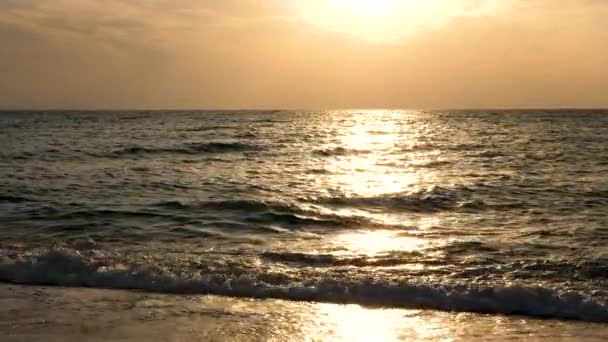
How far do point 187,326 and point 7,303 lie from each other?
8.76 ft

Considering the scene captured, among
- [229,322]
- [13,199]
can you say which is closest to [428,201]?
[13,199]

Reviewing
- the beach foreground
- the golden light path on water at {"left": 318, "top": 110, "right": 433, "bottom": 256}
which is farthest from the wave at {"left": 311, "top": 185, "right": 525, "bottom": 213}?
the beach foreground

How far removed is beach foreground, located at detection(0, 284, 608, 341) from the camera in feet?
24.8

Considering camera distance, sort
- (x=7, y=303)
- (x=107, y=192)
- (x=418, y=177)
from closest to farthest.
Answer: (x=7, y=303) < (x=107, y=192) < (x=418, y=177)

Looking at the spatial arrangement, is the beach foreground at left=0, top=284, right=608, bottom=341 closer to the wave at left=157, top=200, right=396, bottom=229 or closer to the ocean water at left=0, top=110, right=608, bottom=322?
the ocean water at left=0, top=110, right=608, bottom=322

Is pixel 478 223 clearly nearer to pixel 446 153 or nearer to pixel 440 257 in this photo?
pixel 440 257

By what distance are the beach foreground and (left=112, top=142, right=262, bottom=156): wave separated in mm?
25118

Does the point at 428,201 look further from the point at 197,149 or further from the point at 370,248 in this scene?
the point at 197,149

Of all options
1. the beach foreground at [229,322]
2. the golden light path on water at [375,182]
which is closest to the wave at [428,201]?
the golden light path on water at [375,182]

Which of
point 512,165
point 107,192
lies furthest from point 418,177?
point 107,192

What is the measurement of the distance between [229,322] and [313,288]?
2.06 meters

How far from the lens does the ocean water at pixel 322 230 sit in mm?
10031

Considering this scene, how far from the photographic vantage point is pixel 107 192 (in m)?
20.4

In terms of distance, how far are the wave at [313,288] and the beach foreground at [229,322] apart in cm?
38
